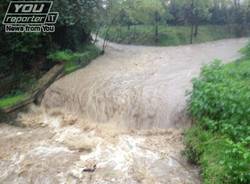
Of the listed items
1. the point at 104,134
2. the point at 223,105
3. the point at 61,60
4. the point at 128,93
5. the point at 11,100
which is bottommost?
the point at 104,134

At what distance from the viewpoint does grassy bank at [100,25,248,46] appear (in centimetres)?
1886


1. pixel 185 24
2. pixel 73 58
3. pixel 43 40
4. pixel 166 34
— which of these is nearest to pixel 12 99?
pixel 43 40

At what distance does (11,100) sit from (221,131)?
18.0 feet

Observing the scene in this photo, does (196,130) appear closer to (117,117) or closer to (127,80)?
(117,117)

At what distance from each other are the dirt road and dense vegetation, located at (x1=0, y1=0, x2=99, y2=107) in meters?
0.97

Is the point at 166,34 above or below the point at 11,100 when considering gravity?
above

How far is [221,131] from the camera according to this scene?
443 centimetres

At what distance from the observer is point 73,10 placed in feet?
33.6

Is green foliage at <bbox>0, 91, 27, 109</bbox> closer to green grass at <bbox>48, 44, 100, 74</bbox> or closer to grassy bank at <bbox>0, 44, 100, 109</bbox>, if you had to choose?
grassy bank at <bbox>0, 44, 100, 109</bbox>

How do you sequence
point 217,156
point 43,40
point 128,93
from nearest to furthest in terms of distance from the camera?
point 217,156
point 128,93
point 43,40

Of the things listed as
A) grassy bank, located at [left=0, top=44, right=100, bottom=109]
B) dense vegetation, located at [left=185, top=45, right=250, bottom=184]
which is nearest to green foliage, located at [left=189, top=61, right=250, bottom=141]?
dense vegetation, located at [left=185, top=45, right=250, bottom=184]

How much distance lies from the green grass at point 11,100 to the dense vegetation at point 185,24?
1052cm

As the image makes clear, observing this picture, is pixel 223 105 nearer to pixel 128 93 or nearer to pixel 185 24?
pixel 128 93

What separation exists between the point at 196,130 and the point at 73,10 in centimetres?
703
